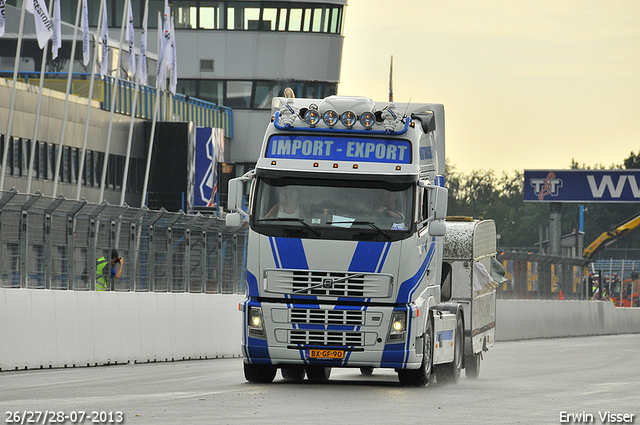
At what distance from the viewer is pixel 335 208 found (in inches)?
608

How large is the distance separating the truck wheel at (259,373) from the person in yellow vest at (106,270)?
5.59 m

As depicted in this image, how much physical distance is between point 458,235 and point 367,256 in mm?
4962

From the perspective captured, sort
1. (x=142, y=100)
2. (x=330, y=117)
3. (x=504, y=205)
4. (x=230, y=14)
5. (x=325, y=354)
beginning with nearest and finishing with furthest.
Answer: (x=325, y=354)
(x=330, y=117)
(x=142, y=100)
(x=230, y=14)
(x=504, y=205)

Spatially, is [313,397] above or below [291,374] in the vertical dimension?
above

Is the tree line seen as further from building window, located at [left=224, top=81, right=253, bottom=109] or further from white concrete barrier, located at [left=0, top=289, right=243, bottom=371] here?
white concrete barrier, located at [left=0, top=289, right=243, bottom=371]

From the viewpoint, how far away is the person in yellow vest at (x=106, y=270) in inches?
835

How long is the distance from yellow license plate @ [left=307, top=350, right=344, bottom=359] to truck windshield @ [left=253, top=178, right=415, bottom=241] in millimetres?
1349

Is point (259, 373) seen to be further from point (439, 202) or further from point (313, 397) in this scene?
point (439, 202)

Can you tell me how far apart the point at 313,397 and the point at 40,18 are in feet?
87.4

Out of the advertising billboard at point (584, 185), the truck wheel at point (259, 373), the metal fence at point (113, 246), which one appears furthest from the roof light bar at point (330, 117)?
the advertising billboard at point (584, 185)

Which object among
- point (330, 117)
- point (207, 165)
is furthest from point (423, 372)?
point (207, 165)

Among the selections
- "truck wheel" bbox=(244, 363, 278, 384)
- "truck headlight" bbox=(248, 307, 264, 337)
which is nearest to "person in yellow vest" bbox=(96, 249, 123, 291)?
"truck wheel" bbox=(244, 363, 278, 384)

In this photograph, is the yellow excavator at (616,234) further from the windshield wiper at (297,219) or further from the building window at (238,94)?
the windshield wiper at (297,219)

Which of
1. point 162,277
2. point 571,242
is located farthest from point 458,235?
point 571,242
